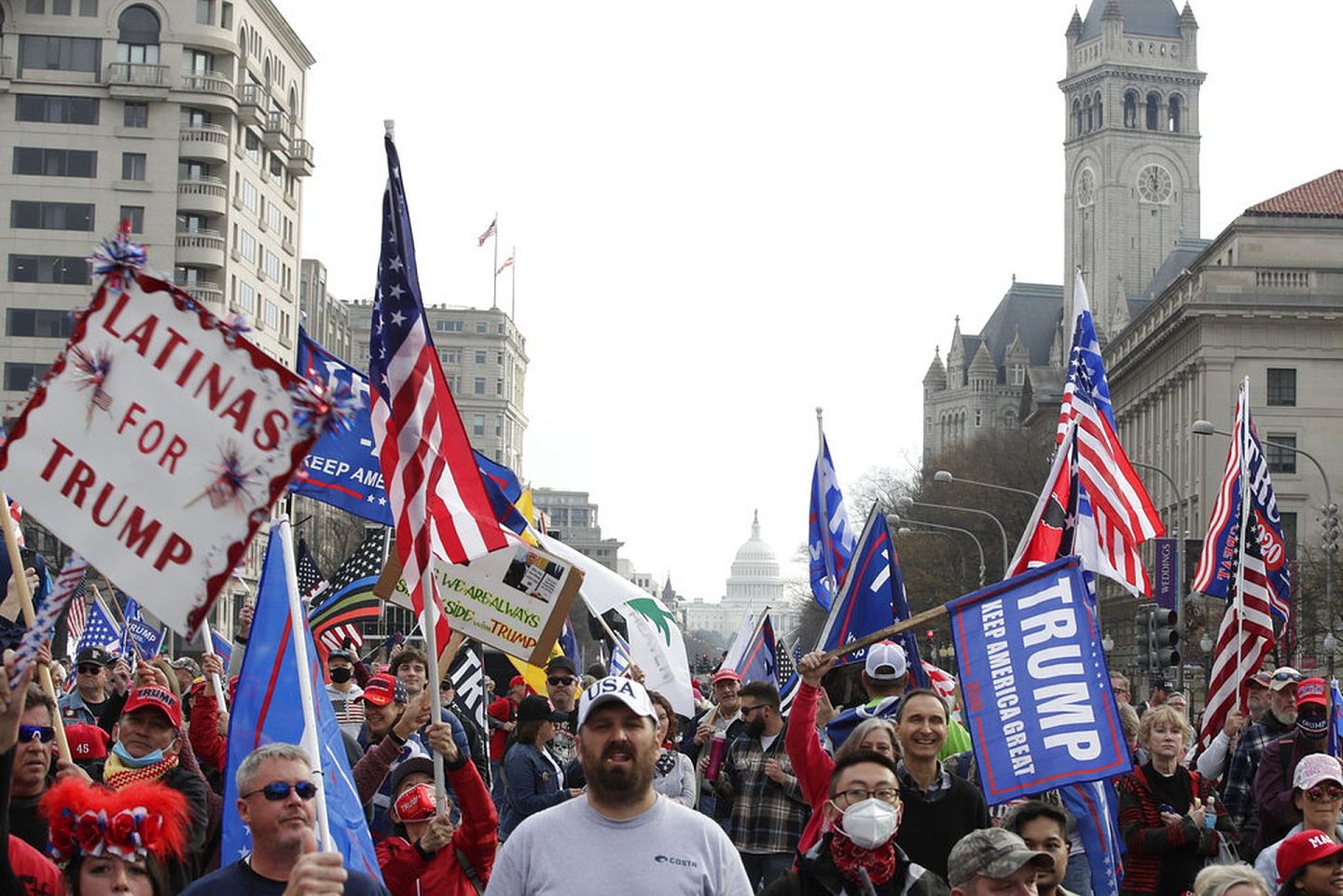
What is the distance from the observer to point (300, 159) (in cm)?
8700

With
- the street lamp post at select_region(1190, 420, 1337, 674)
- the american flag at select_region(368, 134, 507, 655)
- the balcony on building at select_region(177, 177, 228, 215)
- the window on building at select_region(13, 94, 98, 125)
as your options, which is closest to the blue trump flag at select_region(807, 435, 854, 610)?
the american flag at select_region(368, 134, 507, 655)

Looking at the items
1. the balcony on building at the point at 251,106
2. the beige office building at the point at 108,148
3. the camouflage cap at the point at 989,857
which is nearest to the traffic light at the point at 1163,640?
the camouflage cap at the point at 989,857

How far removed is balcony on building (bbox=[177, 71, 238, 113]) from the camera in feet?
252

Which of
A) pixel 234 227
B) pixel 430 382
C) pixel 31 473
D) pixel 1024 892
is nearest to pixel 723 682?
pixel 430 382

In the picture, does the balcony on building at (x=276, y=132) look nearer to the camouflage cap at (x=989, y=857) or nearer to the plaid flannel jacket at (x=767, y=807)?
the plaid flannel jacket at (x=767, y=807)

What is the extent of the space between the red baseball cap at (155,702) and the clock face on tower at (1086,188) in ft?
465

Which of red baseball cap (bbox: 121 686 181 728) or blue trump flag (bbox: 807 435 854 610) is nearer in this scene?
red baseball cap (bbox: 121 686 181 728)

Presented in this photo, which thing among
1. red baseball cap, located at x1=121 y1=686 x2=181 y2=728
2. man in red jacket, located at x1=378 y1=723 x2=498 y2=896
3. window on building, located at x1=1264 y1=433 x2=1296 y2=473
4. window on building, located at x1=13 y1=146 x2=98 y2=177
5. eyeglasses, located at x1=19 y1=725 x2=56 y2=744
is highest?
window on building, located at x1=13 y1=146 x2=98 y2=177

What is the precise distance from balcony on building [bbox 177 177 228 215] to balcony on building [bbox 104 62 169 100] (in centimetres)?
331

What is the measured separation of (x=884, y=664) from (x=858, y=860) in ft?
12.8

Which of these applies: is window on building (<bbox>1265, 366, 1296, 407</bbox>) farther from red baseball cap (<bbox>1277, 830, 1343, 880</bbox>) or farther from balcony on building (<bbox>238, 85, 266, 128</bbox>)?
red baseball cap (<bbox>1277, 830, 1343, 880</bbox>)

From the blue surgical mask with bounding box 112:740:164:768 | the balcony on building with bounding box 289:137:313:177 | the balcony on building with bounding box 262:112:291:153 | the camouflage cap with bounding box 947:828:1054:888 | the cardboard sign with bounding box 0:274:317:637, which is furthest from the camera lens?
the balcony on building with bounding box 289:137:313:177

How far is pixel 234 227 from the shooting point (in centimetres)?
7838

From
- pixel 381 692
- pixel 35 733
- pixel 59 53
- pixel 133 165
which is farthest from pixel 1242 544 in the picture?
pixel 59 53
